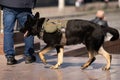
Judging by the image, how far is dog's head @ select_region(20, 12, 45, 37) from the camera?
10.2 metres

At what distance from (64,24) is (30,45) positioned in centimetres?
130

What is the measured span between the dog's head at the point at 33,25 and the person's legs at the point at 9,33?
0.65m

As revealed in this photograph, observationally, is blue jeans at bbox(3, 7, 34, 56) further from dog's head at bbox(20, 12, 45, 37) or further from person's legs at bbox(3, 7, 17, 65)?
dog's head at bbox(20, 12, 45, 37)

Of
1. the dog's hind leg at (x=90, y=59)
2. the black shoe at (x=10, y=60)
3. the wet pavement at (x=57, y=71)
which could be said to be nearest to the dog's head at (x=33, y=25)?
the wet pavement at (x=57, y=71)

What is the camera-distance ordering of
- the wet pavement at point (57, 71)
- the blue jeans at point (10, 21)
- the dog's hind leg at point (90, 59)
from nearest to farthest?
the wet pavement at point (57, 71), the dog's hind leg at point (90, 59), the blue jeans at point (10, 21)

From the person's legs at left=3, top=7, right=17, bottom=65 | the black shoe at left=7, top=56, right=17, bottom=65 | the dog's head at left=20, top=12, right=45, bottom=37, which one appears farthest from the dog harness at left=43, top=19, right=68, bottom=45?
the black shoe at left=7, top=56, right=17, bottom=65

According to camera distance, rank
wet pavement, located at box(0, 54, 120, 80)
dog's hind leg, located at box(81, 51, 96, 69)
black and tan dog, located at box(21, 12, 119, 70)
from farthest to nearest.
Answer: dog's hind leg, located at box(81, 51, 96, 69) → black and tan dog, located at box(21, 12, 119, 70) → wet pavement, located at box(0, 54, 120, 80)

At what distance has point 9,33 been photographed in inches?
430

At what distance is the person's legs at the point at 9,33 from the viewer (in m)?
10.9

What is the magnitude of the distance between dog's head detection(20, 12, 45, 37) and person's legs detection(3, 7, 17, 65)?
0.65m

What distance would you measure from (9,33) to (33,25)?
83 centimetres

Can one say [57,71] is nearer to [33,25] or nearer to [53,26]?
[53,26]

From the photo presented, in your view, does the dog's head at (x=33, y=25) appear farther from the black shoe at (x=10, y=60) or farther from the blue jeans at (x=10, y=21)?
the black shoe at (x=10, y=60)

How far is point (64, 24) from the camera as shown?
33.4 ft
